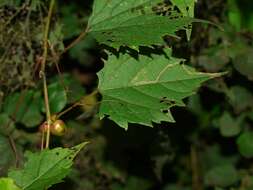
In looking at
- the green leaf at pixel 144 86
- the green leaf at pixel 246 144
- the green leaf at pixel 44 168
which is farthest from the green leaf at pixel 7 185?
the green leaf at pixel 246 144

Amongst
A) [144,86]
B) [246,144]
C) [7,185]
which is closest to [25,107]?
[144,86]

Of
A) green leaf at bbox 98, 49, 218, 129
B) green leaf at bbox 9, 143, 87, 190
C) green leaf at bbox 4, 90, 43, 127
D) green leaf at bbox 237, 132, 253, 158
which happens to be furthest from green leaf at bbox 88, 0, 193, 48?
green leaf at bbox 237, 132, 253, 158

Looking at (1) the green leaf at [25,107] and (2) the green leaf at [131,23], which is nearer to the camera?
(2) the green leaf at [131,23]

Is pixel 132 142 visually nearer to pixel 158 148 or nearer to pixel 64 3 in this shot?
pixel 158 148

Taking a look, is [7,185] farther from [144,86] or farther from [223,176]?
[223,176]

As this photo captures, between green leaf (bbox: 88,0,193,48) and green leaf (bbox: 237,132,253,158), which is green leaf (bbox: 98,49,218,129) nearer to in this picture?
green leaf (bbox: 88,0,193,48)

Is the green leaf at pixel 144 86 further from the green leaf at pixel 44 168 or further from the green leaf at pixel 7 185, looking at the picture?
the green leaf at pixel 7 185

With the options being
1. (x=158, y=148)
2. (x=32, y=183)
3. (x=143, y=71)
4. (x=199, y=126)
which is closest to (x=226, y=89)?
(x=158, y=148)
